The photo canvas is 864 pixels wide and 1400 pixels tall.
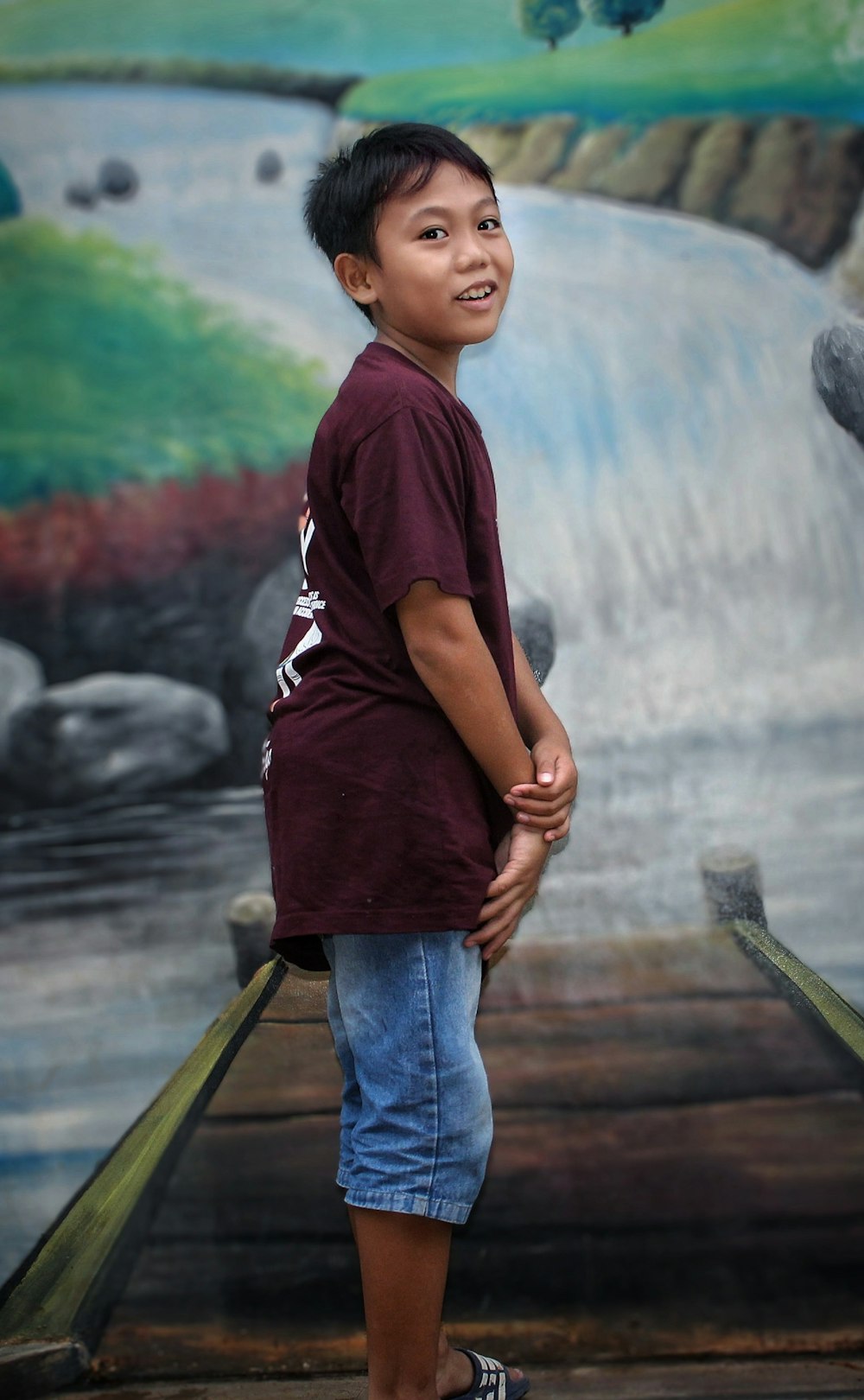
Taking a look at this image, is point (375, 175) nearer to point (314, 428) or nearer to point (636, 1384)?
point (314, 428)

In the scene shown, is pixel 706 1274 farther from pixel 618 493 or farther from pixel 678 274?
pixel 678 274

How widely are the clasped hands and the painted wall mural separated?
63cm

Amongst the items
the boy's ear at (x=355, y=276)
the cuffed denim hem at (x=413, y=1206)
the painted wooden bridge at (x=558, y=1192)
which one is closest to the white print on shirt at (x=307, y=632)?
the boy's ear at (x=355, y=276)

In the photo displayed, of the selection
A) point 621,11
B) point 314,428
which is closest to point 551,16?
point 621,11

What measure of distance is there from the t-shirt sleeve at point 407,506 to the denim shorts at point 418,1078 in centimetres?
34

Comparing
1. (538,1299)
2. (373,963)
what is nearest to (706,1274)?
(538,1299)

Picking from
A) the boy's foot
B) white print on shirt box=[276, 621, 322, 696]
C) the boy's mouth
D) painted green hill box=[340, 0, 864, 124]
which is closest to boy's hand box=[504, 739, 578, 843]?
white print on shirt box=[276, 621, 322, 696]

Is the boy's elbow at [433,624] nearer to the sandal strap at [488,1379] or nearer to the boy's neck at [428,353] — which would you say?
the boy's neck at [428,353]

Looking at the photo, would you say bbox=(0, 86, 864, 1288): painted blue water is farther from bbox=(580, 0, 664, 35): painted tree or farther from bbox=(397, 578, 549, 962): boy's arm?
bbox=(397, 578, 549, 962): boy's arm

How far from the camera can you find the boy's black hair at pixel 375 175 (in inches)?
56.6

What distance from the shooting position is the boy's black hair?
4.72ft

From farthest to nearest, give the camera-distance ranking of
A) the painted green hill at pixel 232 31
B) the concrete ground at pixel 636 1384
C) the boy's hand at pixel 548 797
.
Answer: the painted green hill at pixel 232 31 < the concrete ground at pixel 636 1384 < the boy's hand at pixel 548 797

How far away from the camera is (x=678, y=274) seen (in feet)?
6.84

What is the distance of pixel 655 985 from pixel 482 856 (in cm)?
76
